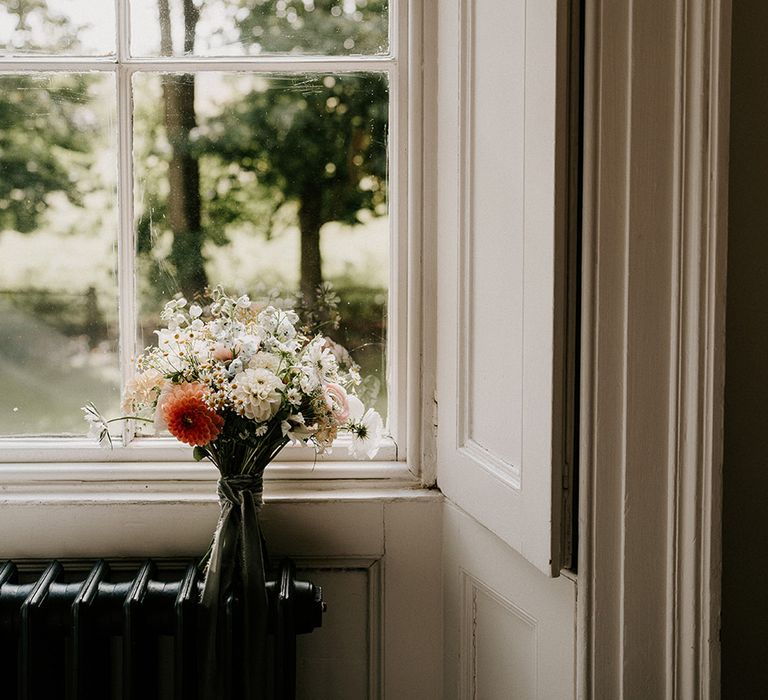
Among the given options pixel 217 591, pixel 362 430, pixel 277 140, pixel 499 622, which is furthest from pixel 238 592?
pixel 277 140

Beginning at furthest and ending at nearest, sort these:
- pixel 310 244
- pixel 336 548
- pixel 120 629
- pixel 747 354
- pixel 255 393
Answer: pixel 310 244
pixel 336 548
pixel 120 629
pixel 255 393
pixel 747 354

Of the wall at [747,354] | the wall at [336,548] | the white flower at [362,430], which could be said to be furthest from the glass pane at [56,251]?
the wall at [747,354]

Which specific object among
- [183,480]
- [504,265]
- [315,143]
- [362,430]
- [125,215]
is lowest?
[183,480]

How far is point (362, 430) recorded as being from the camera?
4.33 feet

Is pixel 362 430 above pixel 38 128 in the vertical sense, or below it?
below

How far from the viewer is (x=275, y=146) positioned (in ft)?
5.05

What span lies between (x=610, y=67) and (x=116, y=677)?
139cm

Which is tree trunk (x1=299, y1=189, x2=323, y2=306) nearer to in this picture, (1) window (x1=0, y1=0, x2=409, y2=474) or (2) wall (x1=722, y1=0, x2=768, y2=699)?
(1) window (x1=0, y1=0, x2=409, y2=474)

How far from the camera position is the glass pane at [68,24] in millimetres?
1519

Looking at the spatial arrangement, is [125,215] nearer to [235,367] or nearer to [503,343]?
[235,367]

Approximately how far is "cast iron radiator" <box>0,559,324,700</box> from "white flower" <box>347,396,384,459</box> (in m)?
0.26

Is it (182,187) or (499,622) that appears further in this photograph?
(182,187)

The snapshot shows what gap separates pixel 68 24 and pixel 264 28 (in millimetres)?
407

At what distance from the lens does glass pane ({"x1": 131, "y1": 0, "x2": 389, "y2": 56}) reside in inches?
59.7
